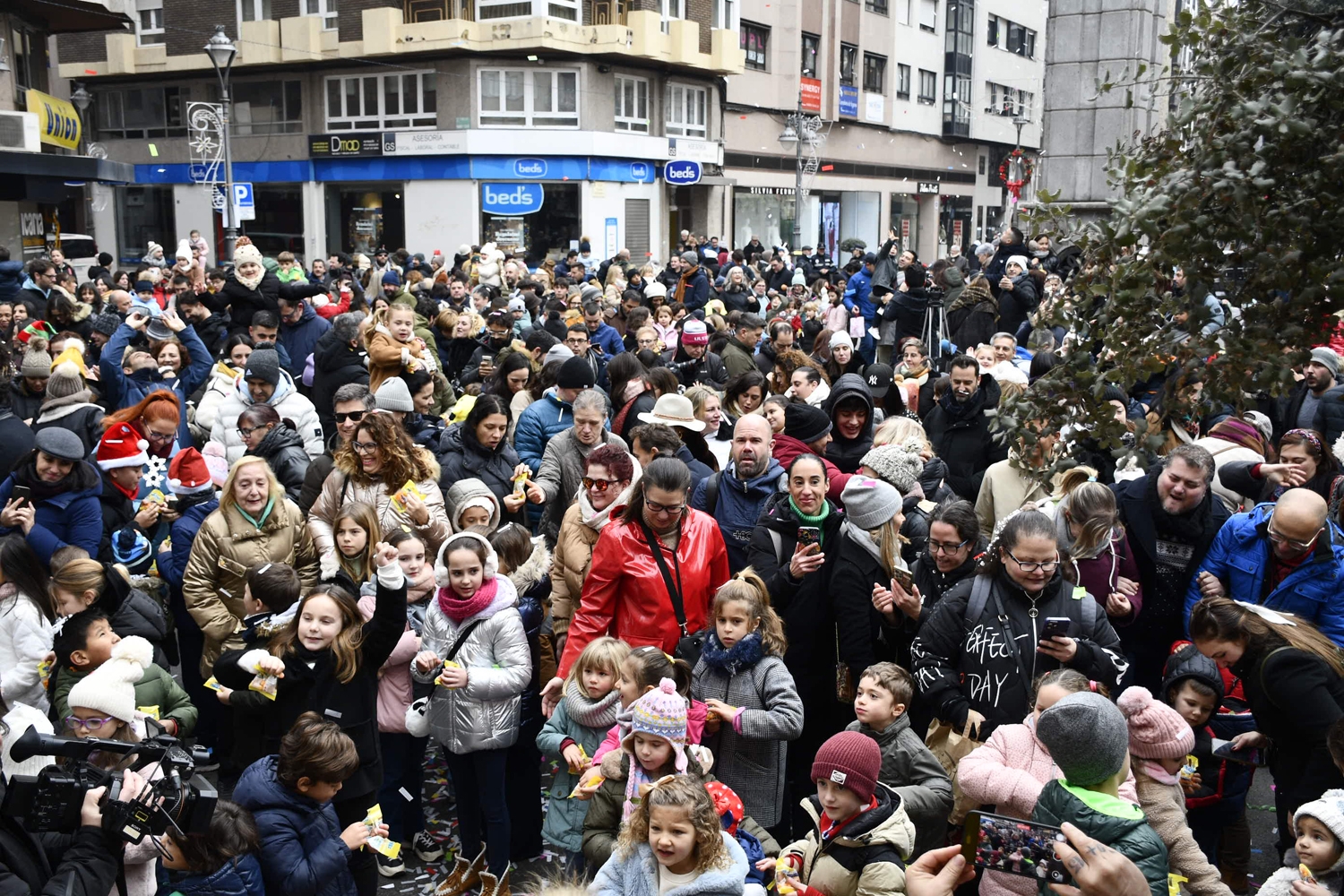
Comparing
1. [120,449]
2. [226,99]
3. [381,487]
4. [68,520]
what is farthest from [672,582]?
[226,99]

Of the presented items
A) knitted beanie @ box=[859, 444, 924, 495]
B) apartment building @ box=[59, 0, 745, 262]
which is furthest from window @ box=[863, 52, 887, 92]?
knitted beanie @ box=[859, 444, 924, 495]

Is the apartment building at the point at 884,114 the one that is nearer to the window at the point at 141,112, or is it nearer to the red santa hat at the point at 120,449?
the window at the point at 141,112

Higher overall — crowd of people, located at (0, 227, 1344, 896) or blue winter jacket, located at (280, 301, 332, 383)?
blue winter jacket, located at (280, 301, 332, 383)

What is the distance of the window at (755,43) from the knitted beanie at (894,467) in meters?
37.5

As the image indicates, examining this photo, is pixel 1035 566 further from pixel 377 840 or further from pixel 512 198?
pixel 512 198

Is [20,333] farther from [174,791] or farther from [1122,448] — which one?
[1122,448]

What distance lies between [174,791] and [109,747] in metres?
0.24

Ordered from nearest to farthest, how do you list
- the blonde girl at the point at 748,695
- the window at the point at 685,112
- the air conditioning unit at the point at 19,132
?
1. the blonde girl at the point at 748,695
2. the air conditioning unit at the point at 19,132
3. the window at the point at 685,112

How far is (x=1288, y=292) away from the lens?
127 inches

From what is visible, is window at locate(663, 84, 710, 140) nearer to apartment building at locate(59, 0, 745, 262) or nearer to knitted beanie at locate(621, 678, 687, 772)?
apartment building at locate(59, 0, 745, 262)

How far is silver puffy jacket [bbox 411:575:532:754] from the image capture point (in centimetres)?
537

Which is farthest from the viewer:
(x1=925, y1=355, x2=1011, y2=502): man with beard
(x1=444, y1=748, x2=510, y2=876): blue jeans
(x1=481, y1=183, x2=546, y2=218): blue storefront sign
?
(x1=481, y1=183, x2=546, y2=218): blue storefront sign

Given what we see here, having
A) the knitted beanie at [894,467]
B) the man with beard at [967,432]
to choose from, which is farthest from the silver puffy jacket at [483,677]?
the man with beard at [967,432]

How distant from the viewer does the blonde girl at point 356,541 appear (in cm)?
Answer: 601
